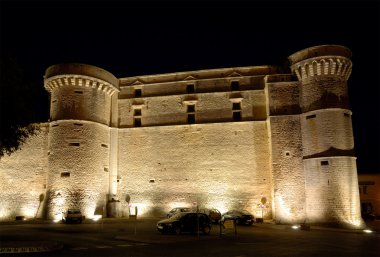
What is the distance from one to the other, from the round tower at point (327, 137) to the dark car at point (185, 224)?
10091mm

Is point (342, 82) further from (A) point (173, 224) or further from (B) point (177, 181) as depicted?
(A) point (173, 224)

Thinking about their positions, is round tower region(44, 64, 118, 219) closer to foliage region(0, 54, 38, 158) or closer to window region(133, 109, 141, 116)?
window region(133, 109, 141, 116)

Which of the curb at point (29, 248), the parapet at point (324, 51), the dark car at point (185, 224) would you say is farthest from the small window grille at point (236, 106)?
the curb at point (29, 248)

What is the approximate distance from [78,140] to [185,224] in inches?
542

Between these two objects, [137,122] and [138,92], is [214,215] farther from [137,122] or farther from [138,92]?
[138,92]

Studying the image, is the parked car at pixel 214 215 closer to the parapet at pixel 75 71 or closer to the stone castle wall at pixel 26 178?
the stone castle wall at pixel 26 178

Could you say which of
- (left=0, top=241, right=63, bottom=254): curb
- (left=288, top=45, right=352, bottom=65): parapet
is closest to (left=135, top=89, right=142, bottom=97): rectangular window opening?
(left=288, top=45, right=352, bottom=65): parapet

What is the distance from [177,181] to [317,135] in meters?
11.7

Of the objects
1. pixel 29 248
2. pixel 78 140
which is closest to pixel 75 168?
pixel 78 140

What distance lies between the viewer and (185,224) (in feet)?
63.0

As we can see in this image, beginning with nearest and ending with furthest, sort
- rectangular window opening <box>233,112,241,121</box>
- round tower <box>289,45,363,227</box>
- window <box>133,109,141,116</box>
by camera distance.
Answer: round tower <box>289,45,363,227</box>
rectangular window opening <box>233,112,241,121</box>
window <box>133,109,141,116</box>

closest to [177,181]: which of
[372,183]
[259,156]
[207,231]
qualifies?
[259,156]

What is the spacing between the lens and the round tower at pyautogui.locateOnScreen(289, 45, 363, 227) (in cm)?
2534

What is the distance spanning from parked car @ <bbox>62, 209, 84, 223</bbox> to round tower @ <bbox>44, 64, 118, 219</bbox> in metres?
1.82
